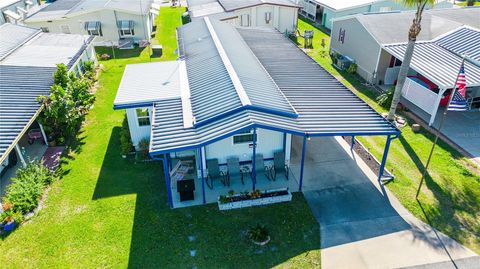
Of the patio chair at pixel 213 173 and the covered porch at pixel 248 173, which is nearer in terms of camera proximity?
the covered porch at pixel 248 173

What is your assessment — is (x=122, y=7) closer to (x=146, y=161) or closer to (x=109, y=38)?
(x=109, y=38)

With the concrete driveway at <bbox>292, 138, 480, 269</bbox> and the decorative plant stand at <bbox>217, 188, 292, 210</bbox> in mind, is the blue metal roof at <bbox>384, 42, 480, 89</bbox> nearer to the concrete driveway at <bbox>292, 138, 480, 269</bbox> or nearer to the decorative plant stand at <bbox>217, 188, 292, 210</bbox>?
the concrete driveway at <bbox>292, 138, 480, 269</bbox>

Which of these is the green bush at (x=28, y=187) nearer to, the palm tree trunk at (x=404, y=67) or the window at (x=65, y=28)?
the palm tree trunk at (x=404, y=67)

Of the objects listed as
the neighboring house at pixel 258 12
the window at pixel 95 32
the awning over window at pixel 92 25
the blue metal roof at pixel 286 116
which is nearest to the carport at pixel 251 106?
the blue metal roof at pixel 286 116

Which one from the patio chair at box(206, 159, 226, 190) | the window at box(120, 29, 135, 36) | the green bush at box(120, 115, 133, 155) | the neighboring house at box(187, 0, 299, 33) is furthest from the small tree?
the neighboring house at box(187, 0, 299, 33)

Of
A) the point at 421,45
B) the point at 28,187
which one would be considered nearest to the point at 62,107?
the point at 28,187

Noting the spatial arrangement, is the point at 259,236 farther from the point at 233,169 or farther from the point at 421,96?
the point at 421,96
